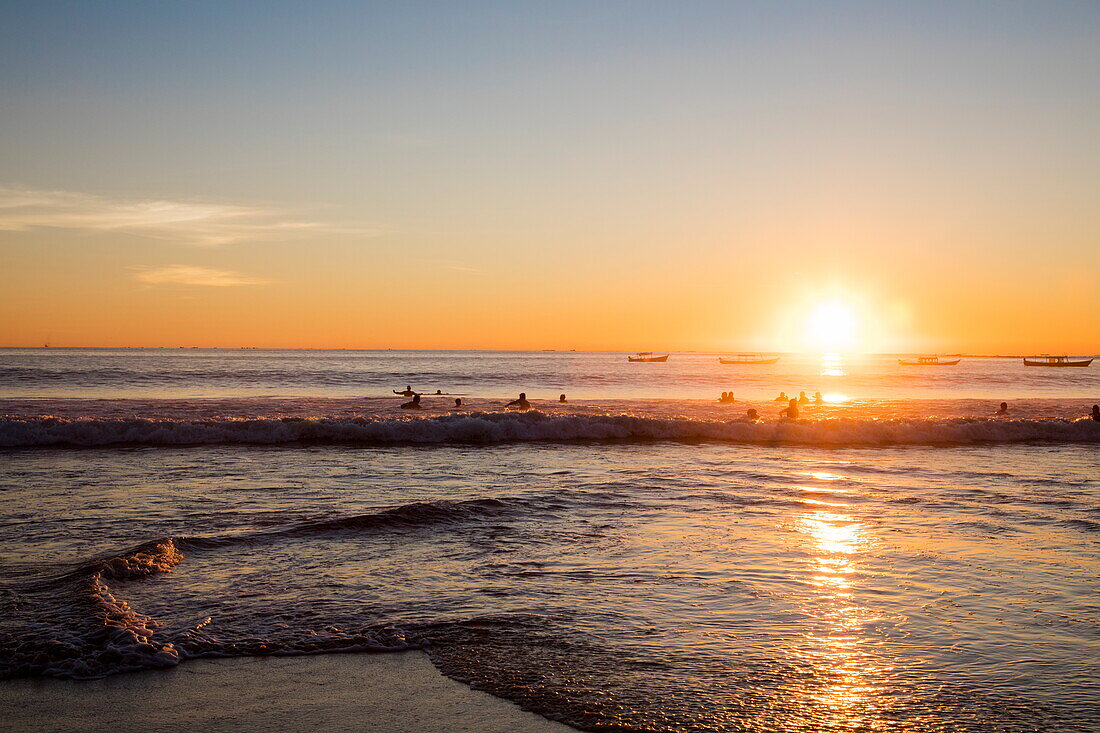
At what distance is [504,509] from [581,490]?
8.79 ft

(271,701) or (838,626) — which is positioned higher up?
(838,626)

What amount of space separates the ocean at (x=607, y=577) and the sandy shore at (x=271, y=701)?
0.74ft

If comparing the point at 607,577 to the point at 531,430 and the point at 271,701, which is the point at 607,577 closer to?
the point at 271,701

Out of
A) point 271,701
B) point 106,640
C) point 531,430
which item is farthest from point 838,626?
point 531,430

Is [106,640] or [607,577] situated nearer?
[106,640]

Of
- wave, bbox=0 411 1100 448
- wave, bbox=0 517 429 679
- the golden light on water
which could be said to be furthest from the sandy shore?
wave, bbox=0 411 1100 448

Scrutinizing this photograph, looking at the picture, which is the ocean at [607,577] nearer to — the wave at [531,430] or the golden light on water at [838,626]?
the golden light on water at [838,626]

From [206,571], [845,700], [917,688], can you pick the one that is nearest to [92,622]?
[206,571]

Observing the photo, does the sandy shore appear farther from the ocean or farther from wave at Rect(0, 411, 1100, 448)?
wave at Rect(0, 411, 1100, 448)

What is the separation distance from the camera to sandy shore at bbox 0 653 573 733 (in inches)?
215

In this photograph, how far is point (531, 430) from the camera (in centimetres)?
2783

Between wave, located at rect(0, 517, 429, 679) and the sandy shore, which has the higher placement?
wave, located at rect(0, 517, 429, 679)

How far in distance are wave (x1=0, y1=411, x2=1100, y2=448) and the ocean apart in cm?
298

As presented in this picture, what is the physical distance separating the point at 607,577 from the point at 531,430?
61.3ft
